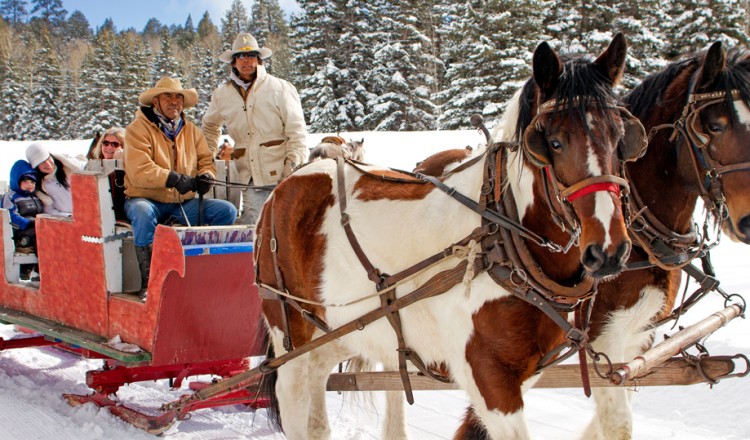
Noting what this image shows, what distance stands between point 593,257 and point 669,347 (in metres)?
1.09

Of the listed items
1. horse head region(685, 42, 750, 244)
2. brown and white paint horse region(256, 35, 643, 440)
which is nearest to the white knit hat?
brown and white paint horse region(256, 35, 643, 440)

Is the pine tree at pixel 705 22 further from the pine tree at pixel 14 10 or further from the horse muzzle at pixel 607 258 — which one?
the pine tree at pixel 14 10

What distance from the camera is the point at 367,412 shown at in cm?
450

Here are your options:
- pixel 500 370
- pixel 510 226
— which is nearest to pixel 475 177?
pixel 510 226

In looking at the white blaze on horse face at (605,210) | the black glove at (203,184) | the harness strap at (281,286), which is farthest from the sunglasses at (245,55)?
the white blaze on horse face at (605,210)

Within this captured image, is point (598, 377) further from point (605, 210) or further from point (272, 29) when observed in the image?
point (272, 29)

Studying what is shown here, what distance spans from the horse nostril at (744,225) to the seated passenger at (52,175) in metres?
5.57

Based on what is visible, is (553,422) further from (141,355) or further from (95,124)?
(95,124)

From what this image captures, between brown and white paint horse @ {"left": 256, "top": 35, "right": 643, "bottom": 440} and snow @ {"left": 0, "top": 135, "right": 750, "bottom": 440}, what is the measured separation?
0.82 meters

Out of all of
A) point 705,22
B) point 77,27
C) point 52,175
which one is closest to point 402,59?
point 705,22

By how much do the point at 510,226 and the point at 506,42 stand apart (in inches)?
883

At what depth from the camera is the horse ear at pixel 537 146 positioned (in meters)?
2.15

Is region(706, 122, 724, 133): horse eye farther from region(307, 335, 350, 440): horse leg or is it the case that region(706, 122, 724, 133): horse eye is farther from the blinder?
region(307, 335, 350, 440): horse leg

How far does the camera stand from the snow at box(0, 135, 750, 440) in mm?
4115
